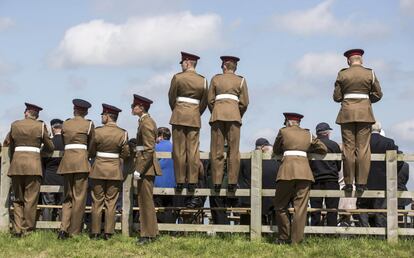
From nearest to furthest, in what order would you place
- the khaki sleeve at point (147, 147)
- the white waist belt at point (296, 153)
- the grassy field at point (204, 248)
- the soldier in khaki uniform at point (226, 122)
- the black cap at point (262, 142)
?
the grassy field at point (204, 248) < the white waist belt at point (296, 153) < the khaki sleeve at point (147, 147) < the soldier in khaki uniform at point (226, 122) < the black cap at point (262, 142)

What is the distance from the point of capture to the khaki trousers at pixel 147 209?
11.7 metres

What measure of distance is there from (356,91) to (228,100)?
82.4 inches

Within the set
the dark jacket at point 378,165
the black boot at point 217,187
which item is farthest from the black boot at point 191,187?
the dark jacket at point 378,165

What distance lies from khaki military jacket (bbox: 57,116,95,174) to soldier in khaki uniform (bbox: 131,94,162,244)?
0.94m

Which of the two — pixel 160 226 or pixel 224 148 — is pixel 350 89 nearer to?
pixel 224 148

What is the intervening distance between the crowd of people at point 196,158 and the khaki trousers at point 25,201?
0.06 ft

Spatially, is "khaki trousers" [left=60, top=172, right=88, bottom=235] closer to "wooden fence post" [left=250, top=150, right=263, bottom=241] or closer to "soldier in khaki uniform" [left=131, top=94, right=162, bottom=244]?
"soldier in khaki uniform" [left=131, top=94, right=162, bottom=244]

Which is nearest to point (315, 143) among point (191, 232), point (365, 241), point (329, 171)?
point (329, 171)

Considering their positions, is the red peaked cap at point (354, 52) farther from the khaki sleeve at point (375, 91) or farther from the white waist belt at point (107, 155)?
the white waist belt at point (107, 155)

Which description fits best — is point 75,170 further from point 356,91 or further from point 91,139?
point 356,91

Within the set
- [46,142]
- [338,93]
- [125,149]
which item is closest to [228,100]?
[338,93]

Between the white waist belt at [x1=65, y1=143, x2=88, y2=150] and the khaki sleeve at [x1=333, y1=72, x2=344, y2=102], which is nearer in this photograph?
the khaki sleeve at [x1=333, y1=72, x2=344, y2=102]

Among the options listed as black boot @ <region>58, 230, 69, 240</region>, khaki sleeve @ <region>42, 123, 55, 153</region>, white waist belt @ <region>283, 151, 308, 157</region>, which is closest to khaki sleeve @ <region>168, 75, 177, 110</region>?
white waist belt @ <region>283, 151, 308, 157</region>

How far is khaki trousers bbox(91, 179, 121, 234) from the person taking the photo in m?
11.9
